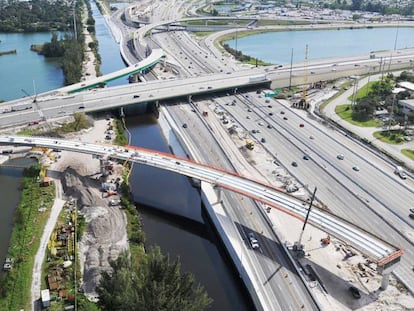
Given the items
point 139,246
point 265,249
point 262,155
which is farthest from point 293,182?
point 139,246

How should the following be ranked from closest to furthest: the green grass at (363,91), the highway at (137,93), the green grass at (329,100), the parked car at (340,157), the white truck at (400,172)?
1. the white truck at (400,172)
2. the parked car at (340,157)
3. the highway at (137,93)
4. the green grass at (329,100)
5. the green grass at (363,91)

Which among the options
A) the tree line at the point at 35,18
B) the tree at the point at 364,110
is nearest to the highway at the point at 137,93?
the tree at the point at 364,110

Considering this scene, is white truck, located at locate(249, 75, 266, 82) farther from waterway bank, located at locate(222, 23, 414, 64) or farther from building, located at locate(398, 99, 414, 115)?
waterway bank, located at locate(222, 23, 414, 64)

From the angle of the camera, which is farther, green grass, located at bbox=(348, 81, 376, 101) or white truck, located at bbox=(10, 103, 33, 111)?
green grass, located at bbox=(348, 81, 376, 101)

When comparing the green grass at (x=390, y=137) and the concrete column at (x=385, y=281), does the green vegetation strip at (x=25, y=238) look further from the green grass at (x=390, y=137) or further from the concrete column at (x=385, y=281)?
the green grass at (x=390, y=137)

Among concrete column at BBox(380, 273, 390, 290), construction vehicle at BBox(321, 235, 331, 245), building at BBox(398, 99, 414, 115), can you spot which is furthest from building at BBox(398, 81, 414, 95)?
concrete column at BBox(380, 273, 390, 290)
